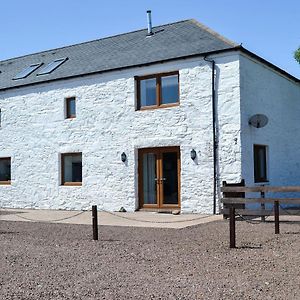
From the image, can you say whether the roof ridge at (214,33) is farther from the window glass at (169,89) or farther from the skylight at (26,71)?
the skylight at (26,71)

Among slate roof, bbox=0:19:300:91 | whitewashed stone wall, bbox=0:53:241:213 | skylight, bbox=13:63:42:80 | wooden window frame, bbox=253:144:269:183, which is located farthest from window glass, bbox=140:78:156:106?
skylight, bbox=13:63:42:80

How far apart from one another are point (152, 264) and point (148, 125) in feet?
30.4

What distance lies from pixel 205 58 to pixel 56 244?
27.0 ft

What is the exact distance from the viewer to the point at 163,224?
12.7 meters

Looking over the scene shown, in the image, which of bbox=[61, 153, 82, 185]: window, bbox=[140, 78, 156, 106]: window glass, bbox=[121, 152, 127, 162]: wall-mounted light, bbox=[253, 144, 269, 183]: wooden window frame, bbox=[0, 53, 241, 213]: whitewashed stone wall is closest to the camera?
bbox=[0, 53, 241, 213]: whitewashed stone wall

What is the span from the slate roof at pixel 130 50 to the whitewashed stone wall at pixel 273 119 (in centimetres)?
161

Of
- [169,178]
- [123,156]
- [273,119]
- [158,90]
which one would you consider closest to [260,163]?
[273,119]

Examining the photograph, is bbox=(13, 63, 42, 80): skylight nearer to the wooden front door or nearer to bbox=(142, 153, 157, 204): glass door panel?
the wooden front door

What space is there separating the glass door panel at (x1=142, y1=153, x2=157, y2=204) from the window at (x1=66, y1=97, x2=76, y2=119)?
3618mm

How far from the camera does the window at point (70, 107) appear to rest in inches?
727

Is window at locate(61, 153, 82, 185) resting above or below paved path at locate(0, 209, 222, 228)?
above

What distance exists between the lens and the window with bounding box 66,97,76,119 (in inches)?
727

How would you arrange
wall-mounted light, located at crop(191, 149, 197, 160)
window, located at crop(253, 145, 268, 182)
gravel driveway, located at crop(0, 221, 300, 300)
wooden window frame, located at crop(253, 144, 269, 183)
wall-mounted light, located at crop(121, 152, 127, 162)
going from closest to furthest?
gravel driveway, located at crop(0, 221, 300, 300)
wall-mounted light, located at crop(191, 149, 197, 160)
wooden window frame, located at crop(253, 144, 269, 183)
window, located at crop(253, 145, 268, 182)
wall-mounted light, located at crop(121, 152, 127, 162)

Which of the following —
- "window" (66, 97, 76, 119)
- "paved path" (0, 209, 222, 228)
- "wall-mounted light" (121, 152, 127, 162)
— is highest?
"window" (66, 97, 76, 119)
